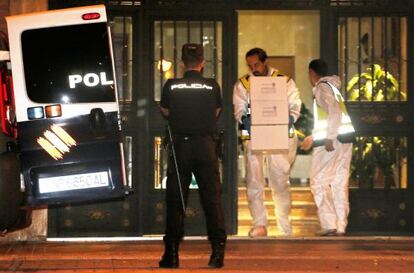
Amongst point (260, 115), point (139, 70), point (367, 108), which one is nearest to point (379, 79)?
point (367, 108)

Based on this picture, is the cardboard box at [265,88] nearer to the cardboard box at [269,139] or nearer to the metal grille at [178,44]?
the cardboard box at [269,139]

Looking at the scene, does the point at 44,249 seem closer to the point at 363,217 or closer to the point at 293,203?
the point at 363,217

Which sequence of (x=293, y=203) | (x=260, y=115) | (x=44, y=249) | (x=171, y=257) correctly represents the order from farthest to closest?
(x=293, y=203), (x=260, y=115), (x=44, y=249), (x=171, y=257)


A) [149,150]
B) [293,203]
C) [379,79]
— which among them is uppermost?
[379,79]

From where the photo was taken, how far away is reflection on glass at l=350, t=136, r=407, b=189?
1180 centimetres

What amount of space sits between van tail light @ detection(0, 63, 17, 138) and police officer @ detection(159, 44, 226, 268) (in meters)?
1.85

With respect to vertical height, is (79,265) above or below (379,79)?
below

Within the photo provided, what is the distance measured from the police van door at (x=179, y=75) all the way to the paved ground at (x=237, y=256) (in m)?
0.50

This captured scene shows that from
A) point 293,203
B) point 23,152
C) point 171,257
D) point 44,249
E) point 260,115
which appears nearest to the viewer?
point 171,257

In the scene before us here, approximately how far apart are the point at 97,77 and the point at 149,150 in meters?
2.13

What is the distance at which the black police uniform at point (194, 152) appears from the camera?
28.7 feet

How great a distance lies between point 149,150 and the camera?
11.6 m

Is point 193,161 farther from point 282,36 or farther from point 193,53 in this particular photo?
point 282,36

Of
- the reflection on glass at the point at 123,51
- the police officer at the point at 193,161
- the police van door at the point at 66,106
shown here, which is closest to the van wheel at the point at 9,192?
the police van door at the point at 66,106
